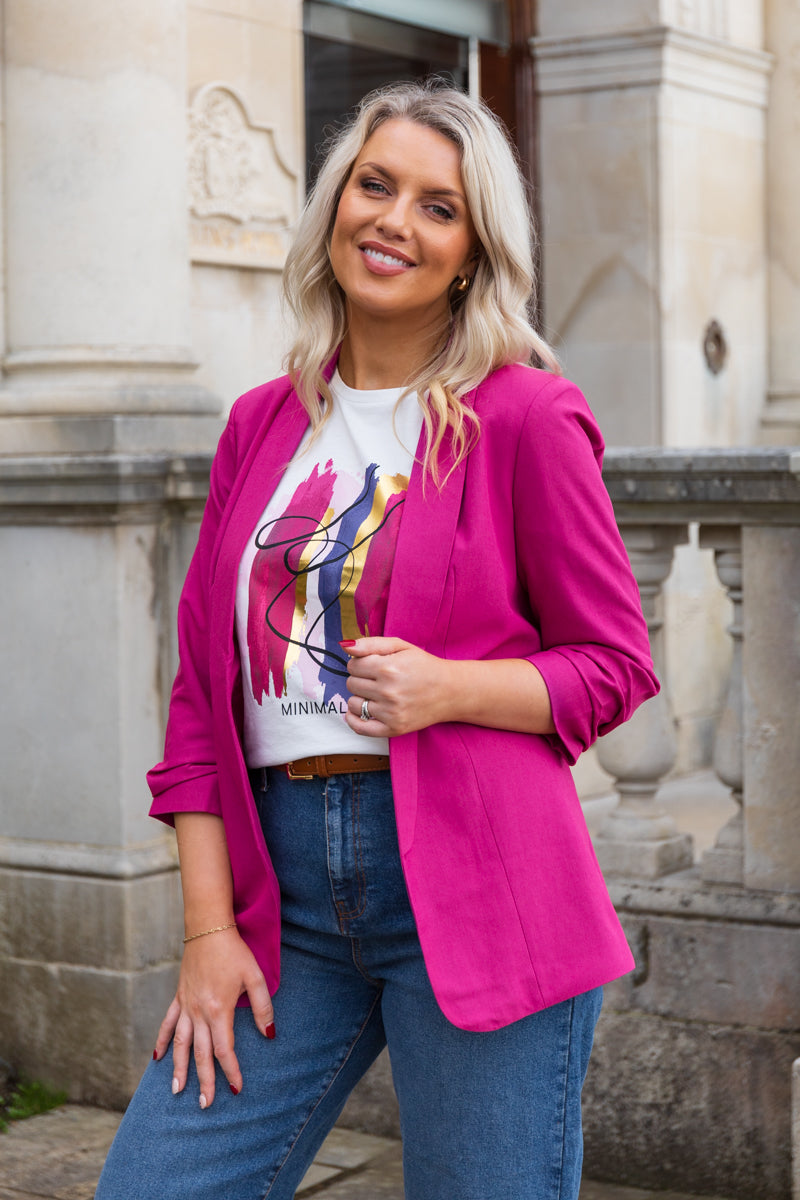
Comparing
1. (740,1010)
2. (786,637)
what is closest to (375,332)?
(786,637)

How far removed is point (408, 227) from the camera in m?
2.09

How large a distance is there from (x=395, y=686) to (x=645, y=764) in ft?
7.28

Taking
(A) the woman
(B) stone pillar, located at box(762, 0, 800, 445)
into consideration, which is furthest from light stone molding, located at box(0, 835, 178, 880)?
(B) stone pillar, located at box(762, 0, 800, 445)

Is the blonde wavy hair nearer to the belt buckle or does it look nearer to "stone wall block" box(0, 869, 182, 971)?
the belt buckle

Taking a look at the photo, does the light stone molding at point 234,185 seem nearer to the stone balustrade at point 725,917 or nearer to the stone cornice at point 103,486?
the stone cornice at point 103,486

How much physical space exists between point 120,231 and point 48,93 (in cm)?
40

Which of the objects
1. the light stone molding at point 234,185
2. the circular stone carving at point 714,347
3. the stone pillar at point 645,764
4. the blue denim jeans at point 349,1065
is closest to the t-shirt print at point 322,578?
the blue denim jeans at point 349,1065

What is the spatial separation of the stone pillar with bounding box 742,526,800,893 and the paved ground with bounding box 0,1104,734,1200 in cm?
79

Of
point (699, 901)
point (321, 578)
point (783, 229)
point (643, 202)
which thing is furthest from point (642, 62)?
point (321, 578)

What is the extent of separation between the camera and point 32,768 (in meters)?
4.48

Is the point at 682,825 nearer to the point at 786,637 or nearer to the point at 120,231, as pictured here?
the point at 786,637

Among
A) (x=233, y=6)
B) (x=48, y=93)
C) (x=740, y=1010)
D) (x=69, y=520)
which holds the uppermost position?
(x=233, y=6)

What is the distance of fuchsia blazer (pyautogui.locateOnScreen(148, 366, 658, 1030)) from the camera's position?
1.95m

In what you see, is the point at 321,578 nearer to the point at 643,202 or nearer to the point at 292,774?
the point at 292,774
